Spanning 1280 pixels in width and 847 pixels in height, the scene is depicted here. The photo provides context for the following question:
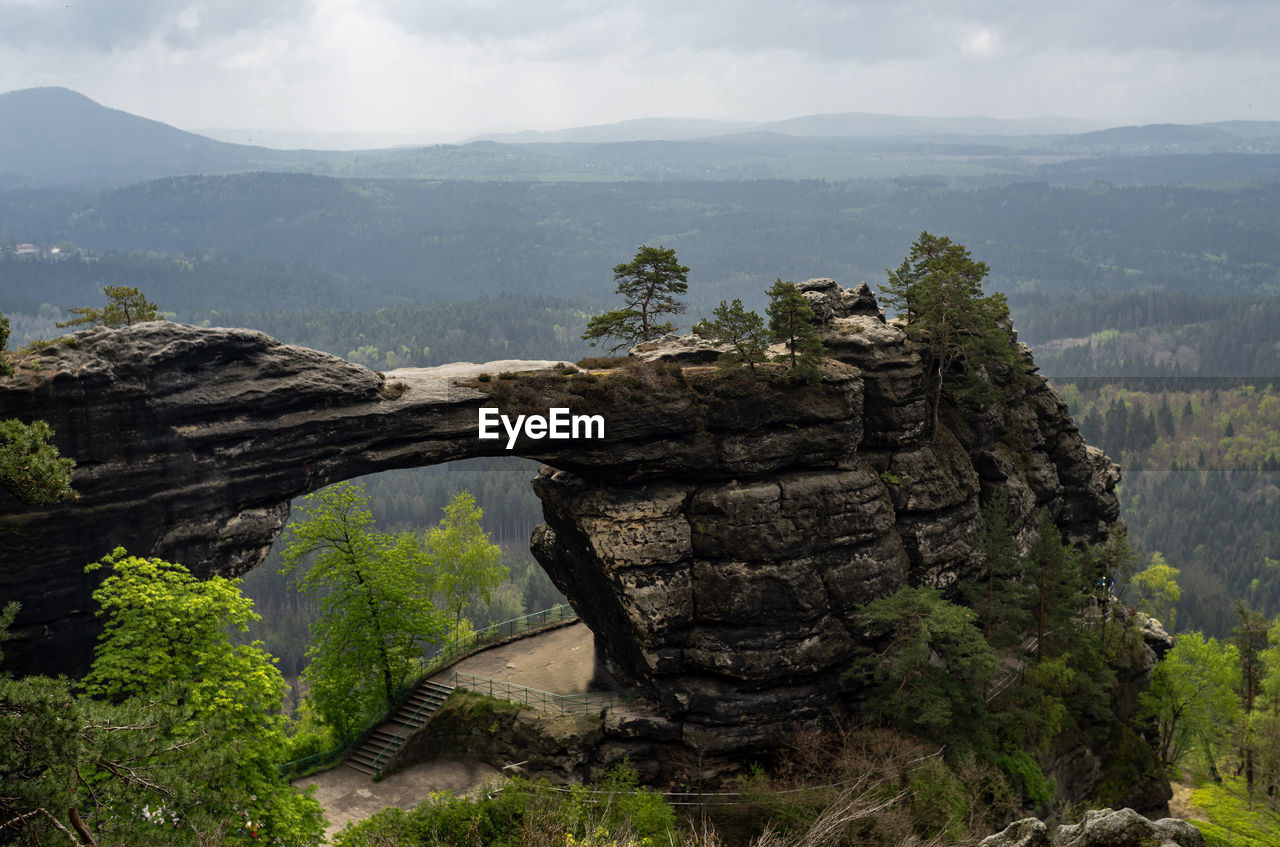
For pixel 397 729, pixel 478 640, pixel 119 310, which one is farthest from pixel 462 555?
pixel 119 310

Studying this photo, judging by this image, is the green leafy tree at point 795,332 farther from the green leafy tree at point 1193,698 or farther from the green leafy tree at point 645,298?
the green leafy tree at point 1193,698

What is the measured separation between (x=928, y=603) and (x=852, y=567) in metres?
3.72

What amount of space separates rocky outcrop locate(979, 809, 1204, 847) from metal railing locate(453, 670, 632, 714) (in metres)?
29.2

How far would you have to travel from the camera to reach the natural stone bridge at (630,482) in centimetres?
3628

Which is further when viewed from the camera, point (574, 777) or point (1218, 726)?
point (1218, 726)

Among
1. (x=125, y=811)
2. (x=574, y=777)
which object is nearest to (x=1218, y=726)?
(x=574, y=777)

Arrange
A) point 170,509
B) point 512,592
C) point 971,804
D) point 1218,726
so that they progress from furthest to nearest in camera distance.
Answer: point 512,592
point 1218,726
point 971,804
point 170,509

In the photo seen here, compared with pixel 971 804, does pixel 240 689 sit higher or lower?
higher

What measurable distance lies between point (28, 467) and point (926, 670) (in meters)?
35.0

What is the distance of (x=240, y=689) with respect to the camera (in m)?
33.3

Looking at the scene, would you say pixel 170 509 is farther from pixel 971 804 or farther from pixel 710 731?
pixel 971 804

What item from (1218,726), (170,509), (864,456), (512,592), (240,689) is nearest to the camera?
(240,689)

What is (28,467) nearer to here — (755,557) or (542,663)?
(755,557)

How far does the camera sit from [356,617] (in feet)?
165
